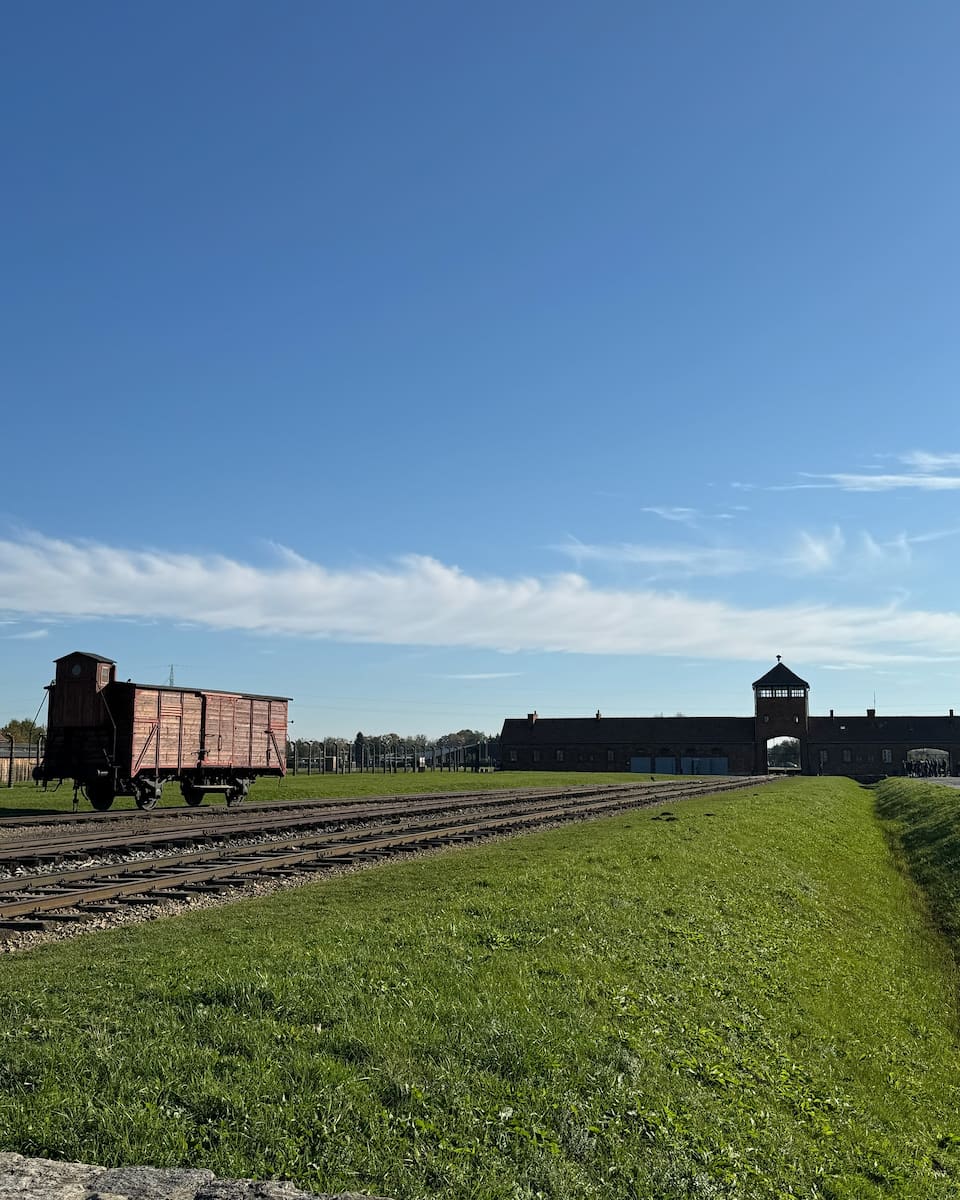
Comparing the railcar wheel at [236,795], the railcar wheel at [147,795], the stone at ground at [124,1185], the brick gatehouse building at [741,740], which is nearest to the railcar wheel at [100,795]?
the railcar wheel at [147,795]

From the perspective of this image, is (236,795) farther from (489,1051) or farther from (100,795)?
(489,1051)

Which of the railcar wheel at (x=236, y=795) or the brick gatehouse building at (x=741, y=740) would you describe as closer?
the railcar wheel at (x=236, y=795)

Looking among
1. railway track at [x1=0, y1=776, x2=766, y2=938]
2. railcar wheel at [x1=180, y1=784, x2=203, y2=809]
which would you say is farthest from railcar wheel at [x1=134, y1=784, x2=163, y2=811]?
railcar wheel at [x1=180, y1=784, x2=203, y2=809]

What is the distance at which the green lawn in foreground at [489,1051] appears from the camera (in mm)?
6090

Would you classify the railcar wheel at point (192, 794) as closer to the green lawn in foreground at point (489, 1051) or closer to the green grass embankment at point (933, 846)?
the green lawn in foreground at point (489, 1051)

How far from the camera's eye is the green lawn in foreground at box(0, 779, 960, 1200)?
6090 millimetres

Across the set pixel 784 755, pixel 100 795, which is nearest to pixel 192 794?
pixel 100 795

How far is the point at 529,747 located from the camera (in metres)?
123

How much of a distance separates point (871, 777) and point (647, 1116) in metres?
106

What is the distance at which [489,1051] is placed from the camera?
24.8 feet

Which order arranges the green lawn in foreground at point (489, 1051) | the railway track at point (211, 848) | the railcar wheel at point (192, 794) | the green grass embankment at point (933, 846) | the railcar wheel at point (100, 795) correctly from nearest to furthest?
the green lawn in foreground at point (489, 1051)
the railway track at point (211, 848)
the green grass embankment at point (933, 846)
the railcar wheel at point (100, 795)
the railcar wheel at point (192, 794)

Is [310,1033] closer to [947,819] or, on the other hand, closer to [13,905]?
[13,905]

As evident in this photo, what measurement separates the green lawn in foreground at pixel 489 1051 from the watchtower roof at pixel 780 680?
97798mm

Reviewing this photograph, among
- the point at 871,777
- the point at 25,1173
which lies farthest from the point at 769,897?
the point at 871,777
